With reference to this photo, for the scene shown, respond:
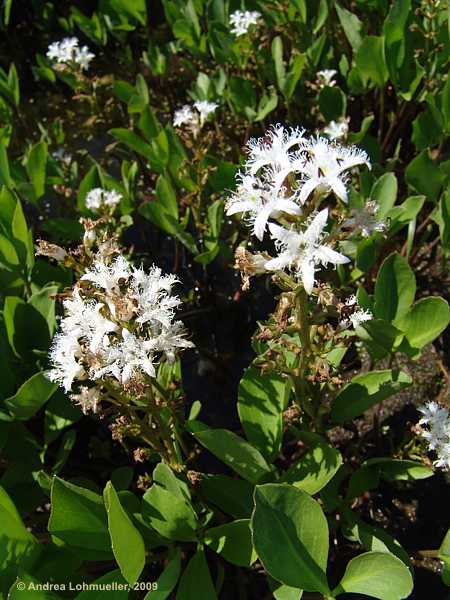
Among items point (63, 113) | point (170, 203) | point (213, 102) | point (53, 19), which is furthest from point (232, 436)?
point (53, 19)

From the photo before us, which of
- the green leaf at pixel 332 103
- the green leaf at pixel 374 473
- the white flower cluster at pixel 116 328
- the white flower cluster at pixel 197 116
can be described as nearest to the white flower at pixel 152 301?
the white flower cluster at pixel 116 328

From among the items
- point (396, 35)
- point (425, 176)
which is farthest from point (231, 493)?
point (396, 35)

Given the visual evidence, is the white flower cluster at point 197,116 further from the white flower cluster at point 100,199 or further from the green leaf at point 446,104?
the green leaf at point 446,104

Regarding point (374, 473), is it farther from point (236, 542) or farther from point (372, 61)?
point (372, 61)

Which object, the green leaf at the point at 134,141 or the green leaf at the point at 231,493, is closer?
the green leaf at the point at 231,493

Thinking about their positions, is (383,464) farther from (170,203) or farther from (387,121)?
(387,121)

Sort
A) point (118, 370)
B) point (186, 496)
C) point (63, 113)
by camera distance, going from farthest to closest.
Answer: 1. point (63, 113)
2. point (186, 496)
3. point (118, 370)
